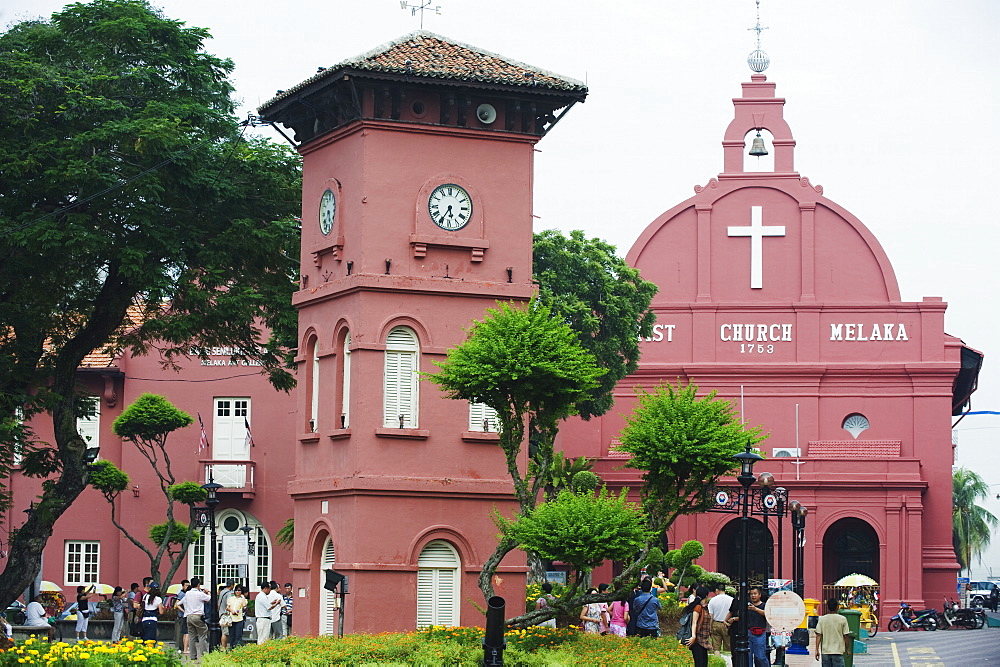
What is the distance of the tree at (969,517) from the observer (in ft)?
282

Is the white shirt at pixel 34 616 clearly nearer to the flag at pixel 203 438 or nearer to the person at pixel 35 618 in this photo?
the person at pixel 35 618

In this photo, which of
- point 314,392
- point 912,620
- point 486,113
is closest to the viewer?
point 486,113

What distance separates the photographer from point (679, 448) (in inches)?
977

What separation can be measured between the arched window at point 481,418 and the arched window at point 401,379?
106cm

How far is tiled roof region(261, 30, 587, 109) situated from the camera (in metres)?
27.6

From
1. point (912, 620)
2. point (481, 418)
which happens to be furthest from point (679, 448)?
point (912, 620)

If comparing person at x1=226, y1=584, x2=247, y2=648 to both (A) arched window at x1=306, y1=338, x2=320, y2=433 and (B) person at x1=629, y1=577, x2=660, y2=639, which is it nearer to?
(A) arched window at x1=306, y1=338, x2=320, y2=433

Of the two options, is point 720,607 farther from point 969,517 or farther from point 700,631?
point 969,517

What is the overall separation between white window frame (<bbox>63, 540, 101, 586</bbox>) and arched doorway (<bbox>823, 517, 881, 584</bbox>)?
78.2 ft

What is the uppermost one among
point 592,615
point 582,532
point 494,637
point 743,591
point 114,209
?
point 114,209

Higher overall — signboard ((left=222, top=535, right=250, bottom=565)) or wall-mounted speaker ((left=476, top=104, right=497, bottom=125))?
wall-mounted speaker ((left=476, top=104, right=497, bottom=125))

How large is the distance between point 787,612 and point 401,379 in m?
8.31

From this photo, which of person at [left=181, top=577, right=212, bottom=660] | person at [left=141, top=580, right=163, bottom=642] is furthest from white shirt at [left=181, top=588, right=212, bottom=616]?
person at [left=141, top=580, right=163, bottom=642]

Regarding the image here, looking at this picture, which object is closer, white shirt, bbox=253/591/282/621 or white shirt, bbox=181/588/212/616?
white shirt, bbox=253/591/282/621
